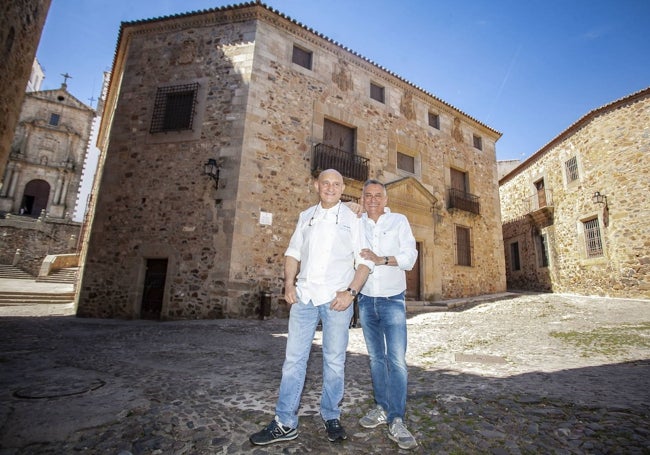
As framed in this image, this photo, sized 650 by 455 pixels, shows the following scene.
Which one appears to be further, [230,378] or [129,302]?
[129,302]

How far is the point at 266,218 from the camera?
8.74 metres

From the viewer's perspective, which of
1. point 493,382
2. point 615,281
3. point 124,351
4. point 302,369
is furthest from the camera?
point 615,281

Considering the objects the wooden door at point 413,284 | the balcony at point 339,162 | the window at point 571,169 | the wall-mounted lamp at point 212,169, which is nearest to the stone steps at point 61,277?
the wall-mounted lamp at point 212,169

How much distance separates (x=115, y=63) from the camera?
11922 millimetres

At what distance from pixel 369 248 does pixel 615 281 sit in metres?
14.6

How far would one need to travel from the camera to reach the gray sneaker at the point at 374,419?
6.69 ft

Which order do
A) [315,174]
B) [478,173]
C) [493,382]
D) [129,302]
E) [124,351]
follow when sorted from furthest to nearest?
[478,173] < [315,174] < [129,302] < [124,351] < [493,382]

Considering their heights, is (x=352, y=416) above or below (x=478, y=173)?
below

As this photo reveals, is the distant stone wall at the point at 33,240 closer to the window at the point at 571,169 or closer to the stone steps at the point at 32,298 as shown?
the stone steps at the point at 32,298

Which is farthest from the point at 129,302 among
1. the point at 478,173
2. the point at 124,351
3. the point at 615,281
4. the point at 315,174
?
the point at 615,281

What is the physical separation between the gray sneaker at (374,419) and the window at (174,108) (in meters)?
9.47

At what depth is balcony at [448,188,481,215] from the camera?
12883 mm

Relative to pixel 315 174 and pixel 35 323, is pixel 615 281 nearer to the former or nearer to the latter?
pixel 315 174

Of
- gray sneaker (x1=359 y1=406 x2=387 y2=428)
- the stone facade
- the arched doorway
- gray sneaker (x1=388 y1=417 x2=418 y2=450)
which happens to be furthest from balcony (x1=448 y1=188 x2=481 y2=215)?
the arched doorway
